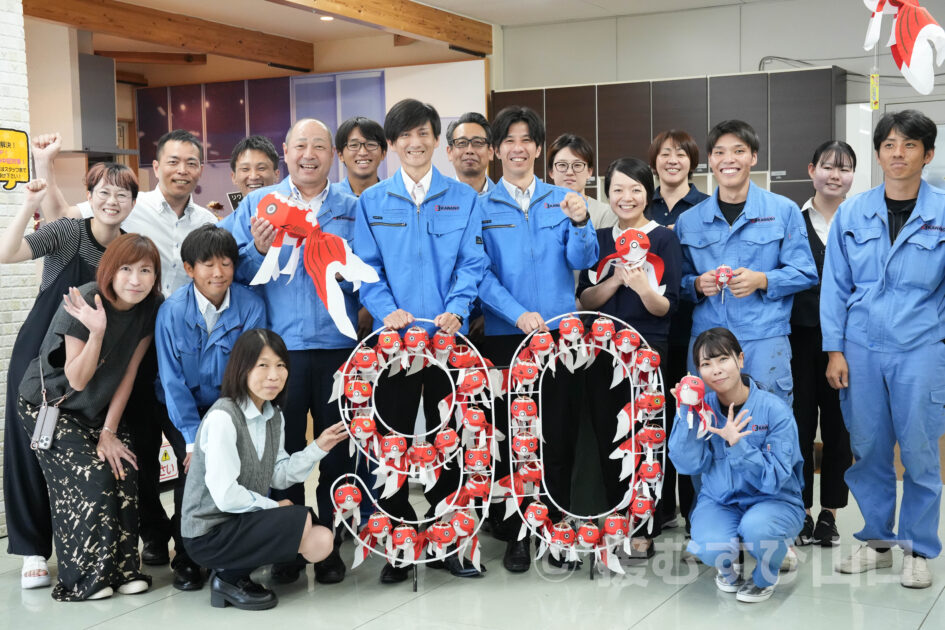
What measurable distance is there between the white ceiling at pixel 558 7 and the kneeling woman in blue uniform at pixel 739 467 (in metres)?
6.14

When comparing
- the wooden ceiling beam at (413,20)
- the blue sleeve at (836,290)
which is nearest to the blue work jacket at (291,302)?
the blue sleeve at (836,290)

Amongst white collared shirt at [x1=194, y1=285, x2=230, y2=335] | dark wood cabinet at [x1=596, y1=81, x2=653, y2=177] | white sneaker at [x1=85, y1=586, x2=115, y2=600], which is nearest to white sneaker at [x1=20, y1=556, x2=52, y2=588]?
white sneaker at [x1=85, y1=586, x2=115, y2=600]

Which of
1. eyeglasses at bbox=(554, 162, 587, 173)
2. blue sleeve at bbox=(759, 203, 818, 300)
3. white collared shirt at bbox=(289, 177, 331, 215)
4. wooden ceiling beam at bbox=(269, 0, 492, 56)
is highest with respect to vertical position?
wooden ceiling beam at bbox=(269, 0, 492, 56)

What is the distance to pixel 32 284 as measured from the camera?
436 centimetres

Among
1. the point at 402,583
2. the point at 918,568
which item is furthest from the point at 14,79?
the point at 918,568

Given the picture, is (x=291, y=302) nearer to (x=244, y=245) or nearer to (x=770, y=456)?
(x=244, y=245)

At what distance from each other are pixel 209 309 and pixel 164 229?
62cm

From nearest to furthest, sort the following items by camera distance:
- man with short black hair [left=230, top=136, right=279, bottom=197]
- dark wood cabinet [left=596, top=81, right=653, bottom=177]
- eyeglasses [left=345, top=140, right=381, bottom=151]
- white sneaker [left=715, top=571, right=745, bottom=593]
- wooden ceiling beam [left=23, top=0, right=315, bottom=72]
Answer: white sneaker [left=715, top=571, right=745, bottom=593], eyeglasses [left=345, top=140, right=381, bottom=151], man with short black hair [left=230, top=136, right=279, bottom=197], wooden ceiling beam [left=23, top=0, right=315, bottom=72], dark wood cabinet [left=596, top=81, right=653, bottom=177]

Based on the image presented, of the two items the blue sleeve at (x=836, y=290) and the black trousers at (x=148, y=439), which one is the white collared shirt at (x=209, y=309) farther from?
the blue sleeve at (x=836, y=290)

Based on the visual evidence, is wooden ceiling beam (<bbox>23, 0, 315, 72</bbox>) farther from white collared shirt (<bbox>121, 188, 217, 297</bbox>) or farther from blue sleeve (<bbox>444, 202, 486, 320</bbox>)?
blue sleeve (<bbox>444, 202, 486, 320</bbox>)

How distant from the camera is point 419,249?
11.3 feet

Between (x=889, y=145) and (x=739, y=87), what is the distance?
5437 mm

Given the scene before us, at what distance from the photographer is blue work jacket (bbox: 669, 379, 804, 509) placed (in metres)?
3.23

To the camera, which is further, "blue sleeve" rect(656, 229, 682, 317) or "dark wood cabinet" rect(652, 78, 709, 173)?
"dark wood cabinet" rect(652, 78, 709, 173)
